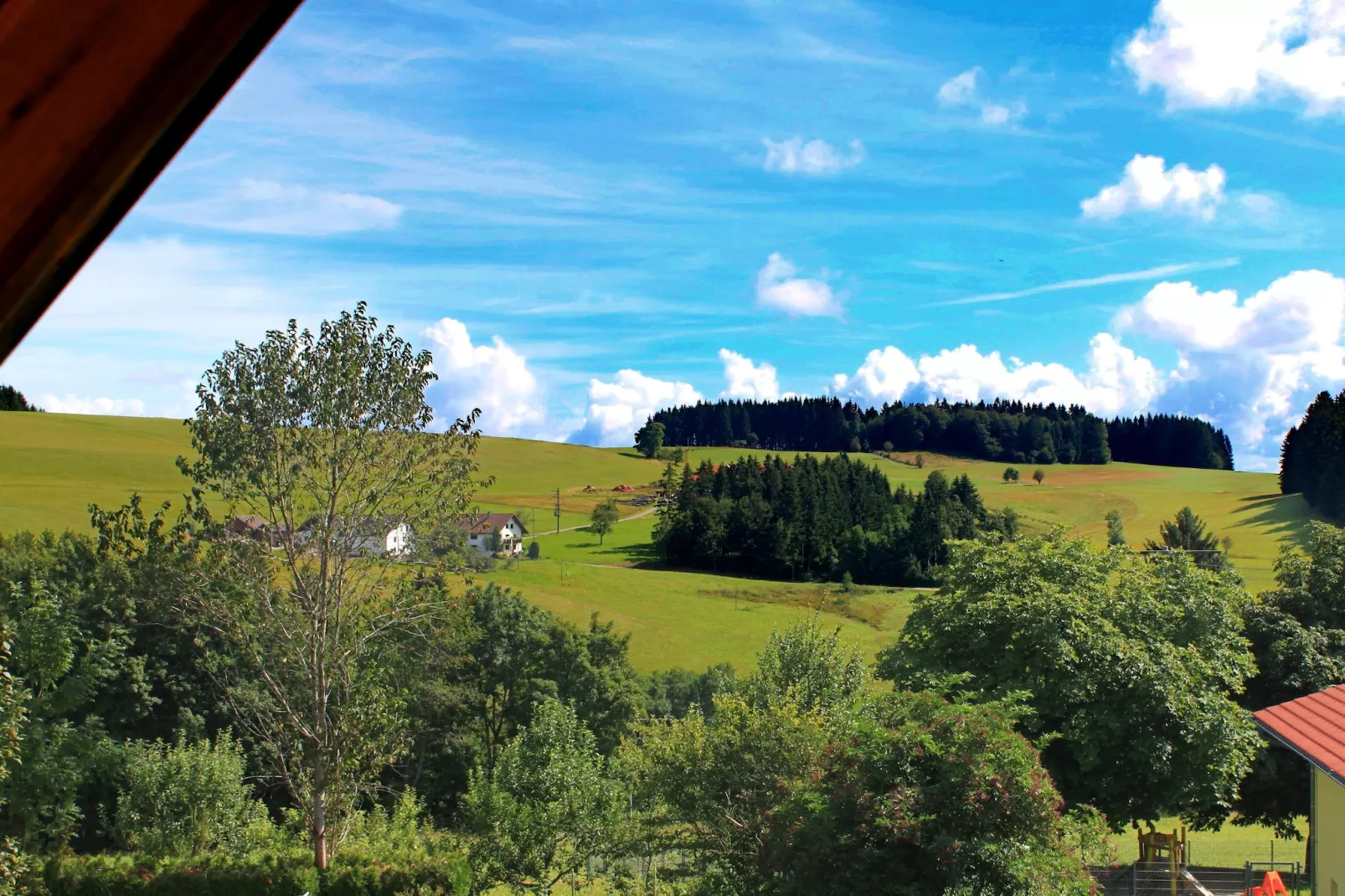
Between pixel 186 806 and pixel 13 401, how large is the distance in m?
95.1

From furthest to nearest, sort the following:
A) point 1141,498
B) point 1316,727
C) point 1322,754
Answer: point 1141,498, point 1316,727, point 1322,754

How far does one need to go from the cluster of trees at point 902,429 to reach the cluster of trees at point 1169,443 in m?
6.70

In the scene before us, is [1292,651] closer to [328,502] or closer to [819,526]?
[328,502]

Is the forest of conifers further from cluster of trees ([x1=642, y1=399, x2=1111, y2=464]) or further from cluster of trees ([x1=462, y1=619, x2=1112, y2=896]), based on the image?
cluster of trees ([x1=462, y1=619, x2=1112, y2=896])

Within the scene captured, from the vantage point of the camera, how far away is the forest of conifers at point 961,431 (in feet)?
474

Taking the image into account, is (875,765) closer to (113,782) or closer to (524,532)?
(113,782)

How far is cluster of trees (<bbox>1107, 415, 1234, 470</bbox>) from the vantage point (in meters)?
143

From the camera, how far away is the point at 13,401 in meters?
100

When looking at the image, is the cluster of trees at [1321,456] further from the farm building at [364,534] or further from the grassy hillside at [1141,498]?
the farm building at [364,534]

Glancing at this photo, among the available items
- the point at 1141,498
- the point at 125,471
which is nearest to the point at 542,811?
the point at 125,471

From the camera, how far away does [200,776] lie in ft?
86.4

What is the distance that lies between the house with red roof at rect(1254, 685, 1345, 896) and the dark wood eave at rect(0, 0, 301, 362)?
18.8 metres

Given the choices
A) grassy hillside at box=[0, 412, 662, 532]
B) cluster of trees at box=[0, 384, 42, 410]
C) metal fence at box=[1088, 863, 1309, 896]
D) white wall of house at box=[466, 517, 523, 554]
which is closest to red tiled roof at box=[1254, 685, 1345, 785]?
metal fence at box=[1088, 863, 1309, 896]

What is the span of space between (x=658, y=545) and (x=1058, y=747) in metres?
68.2
